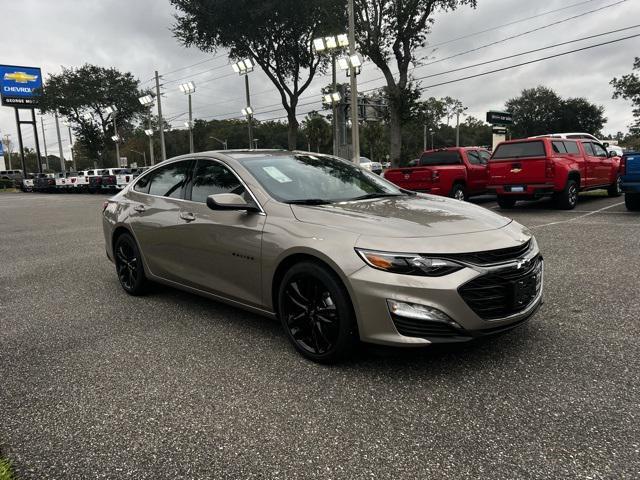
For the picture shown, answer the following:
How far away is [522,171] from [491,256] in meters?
9.38

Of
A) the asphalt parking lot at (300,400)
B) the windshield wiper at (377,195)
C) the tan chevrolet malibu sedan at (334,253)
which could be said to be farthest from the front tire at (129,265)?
the windshield wiper at (377,195)

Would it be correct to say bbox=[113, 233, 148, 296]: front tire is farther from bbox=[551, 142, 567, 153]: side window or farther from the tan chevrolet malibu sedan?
bbox=[551, 142, 567, 153]: side window

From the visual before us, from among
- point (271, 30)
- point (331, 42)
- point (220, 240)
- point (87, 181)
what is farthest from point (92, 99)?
point (220, 240)

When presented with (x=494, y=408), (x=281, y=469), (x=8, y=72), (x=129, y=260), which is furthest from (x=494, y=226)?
(x=8, y=72)

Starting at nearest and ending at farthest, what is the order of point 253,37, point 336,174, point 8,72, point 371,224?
point 371,224, point 336,174, point 253,37, point 8,72

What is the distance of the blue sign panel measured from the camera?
5691 cm

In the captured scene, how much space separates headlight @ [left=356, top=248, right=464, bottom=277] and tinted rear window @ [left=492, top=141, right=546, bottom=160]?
9.71 m

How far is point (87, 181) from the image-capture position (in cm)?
3356

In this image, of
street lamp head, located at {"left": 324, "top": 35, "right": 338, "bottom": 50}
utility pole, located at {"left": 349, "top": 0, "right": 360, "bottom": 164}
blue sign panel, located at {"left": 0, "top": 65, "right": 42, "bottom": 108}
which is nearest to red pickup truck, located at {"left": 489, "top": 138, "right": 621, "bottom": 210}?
utility pole, located at {"left": 349, "top": 0, "right": 360, "bottom": 164}

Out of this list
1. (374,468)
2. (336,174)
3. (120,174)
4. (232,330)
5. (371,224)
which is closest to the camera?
(374,468)

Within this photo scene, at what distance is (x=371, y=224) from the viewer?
3.21 meters

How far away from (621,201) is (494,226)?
12345mm

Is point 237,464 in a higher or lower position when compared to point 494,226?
lower

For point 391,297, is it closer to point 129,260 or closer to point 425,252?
point 425,252
